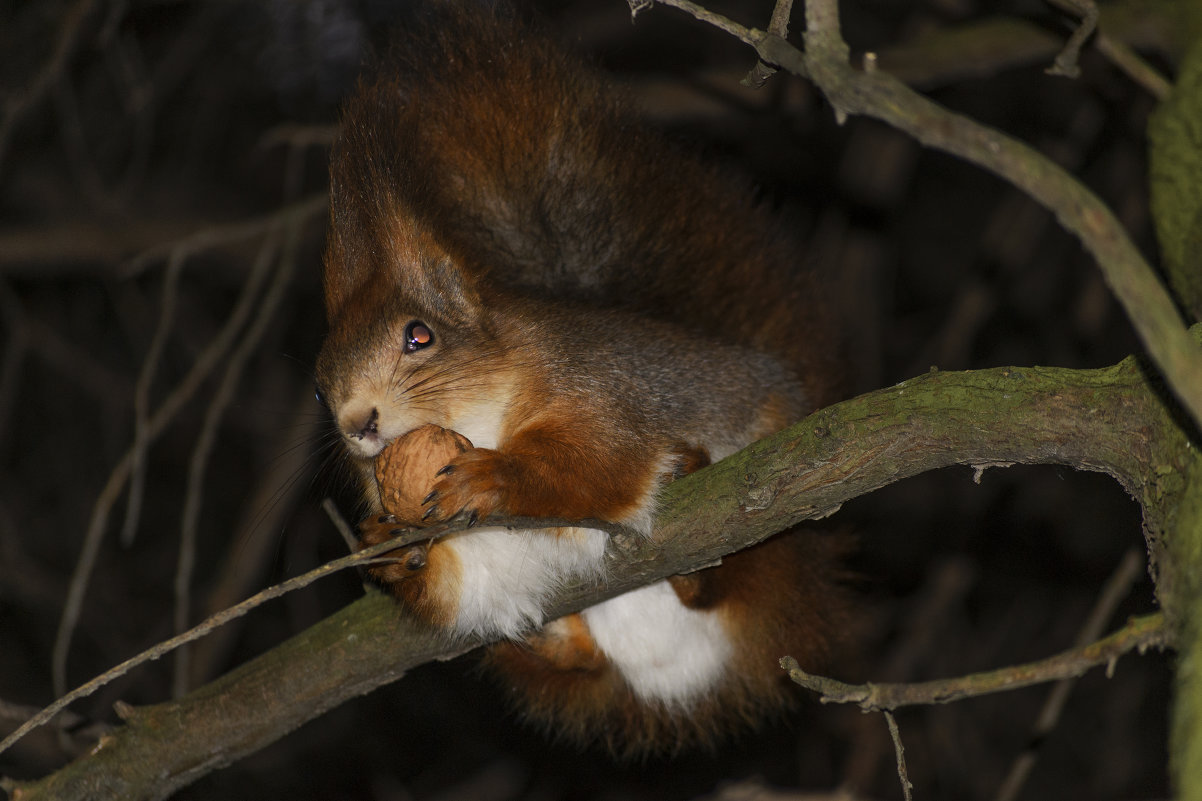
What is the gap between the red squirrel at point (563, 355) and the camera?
1.47 metres

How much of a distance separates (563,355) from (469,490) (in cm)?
32

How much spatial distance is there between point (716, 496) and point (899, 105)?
61cm

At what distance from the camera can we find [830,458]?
1230 millimetres

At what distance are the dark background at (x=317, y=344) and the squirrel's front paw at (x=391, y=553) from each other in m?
1.11

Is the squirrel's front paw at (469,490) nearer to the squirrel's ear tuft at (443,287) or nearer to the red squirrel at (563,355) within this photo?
the red squirrel at (563,355)

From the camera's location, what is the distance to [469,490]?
4.27ft

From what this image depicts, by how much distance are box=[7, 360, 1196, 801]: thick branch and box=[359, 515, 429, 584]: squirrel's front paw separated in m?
0.13

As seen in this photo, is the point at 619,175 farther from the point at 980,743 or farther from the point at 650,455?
the point at 980,743

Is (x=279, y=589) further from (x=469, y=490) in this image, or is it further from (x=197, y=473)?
(x=197, y=473)

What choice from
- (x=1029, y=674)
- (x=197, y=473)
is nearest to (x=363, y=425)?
(x=197, y=473)

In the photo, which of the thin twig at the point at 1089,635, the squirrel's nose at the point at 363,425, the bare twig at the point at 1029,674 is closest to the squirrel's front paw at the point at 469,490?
the squirrel's nose at the point at 363,425

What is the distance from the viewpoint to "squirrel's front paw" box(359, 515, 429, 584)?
1.40 metres

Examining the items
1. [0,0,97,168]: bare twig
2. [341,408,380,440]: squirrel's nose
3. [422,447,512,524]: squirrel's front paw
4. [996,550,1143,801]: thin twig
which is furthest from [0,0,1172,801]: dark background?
[422,447,512,524]: squirrel's front paw

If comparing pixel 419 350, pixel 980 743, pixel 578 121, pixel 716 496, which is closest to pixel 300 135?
pixel 578 121
